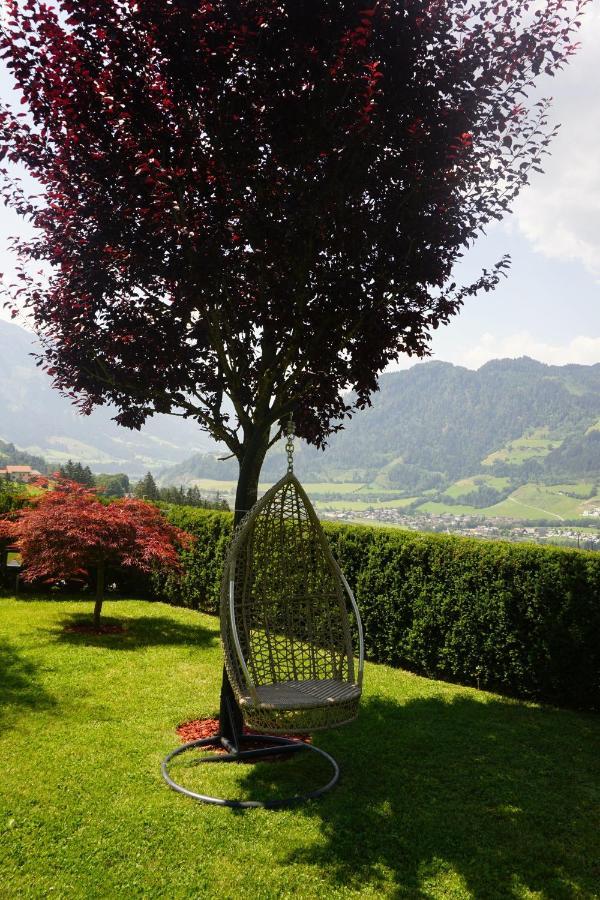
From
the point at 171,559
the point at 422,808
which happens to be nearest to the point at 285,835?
the point at 422,808

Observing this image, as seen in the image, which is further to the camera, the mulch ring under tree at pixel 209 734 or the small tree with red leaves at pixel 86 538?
the small tree with red leaves at pixel 86 538

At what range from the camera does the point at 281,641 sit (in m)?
5.16

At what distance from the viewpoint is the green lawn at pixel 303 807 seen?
304cm

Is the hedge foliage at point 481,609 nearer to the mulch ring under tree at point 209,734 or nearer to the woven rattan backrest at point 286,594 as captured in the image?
the woven rattan backrest at point 286,594

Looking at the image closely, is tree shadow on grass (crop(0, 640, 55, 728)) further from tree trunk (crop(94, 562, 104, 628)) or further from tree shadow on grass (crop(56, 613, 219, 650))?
tree trunk (crop(94, 562, 104, 628))

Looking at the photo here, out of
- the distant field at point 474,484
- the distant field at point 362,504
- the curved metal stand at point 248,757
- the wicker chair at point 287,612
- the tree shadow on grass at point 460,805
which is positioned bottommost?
the curved metal stand at point 248,757

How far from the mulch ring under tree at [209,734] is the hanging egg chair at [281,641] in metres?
0.03

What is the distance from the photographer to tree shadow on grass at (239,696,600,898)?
3.15 m

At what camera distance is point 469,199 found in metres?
4.70

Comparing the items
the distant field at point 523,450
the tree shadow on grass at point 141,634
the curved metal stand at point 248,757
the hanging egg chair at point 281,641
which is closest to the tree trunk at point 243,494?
the hanging egg chair at point 281,641

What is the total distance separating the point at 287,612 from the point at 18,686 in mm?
2844

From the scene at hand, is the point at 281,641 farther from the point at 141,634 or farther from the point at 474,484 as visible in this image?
the point at 474,484

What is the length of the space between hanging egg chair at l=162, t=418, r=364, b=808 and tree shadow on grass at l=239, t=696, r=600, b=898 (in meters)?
0.40

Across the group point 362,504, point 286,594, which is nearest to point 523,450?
point 362,504
